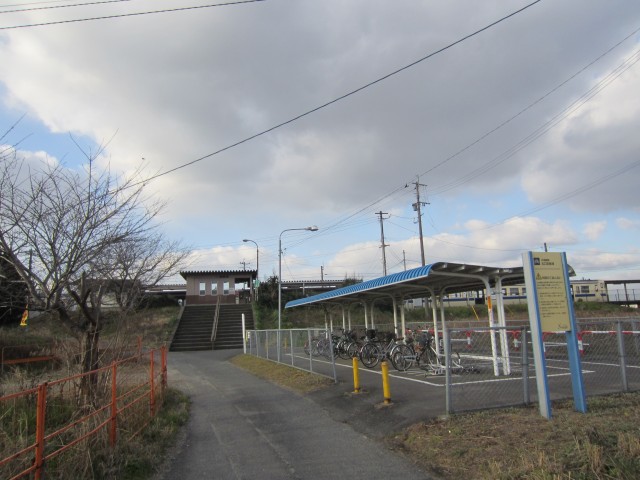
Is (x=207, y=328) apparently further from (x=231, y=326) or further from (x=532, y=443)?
(x=532, y=443)

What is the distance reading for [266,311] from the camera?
38.9m

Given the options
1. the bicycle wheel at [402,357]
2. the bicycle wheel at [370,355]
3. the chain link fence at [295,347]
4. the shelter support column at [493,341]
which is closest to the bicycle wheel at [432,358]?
the bicycle wheel at [402,357]

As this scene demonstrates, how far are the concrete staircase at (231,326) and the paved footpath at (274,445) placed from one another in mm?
18461

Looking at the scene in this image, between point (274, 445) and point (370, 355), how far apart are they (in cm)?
852

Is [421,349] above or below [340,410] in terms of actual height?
above

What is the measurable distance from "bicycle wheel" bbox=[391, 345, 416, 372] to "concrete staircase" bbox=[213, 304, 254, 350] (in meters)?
17.5

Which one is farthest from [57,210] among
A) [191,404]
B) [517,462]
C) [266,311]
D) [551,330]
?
[266,311]

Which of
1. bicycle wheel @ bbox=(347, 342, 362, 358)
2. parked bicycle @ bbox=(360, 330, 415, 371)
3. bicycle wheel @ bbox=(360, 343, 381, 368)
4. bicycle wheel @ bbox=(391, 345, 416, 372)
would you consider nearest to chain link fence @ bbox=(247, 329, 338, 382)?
bicycle wheel @ bbox=(347, 342, 362, 358)

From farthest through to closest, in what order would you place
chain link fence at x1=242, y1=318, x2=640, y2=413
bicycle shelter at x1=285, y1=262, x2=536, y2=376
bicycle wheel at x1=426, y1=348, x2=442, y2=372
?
bicycle wheel at x1=426, y1=348, x2=442, y2=372 < bicycle shelter at x1=285, y1=262, x2=536, y2=376 < chain link fence at x1=242, y1=318, x2=640, y2=413

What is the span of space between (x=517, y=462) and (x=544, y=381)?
88.1 inches

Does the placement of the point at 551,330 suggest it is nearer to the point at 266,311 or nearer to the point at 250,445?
the point at 250,445

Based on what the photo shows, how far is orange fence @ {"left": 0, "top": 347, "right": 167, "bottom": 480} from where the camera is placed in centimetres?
464

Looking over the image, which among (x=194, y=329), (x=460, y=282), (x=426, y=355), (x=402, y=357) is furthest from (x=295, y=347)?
(x=194, y=329)

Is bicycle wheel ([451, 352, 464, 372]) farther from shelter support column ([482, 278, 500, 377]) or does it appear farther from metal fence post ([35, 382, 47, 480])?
metal fence post ([35, 382, 47, 480])
